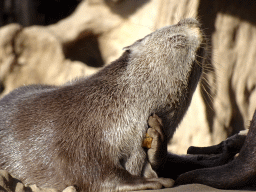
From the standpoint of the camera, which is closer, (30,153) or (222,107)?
(30,153)

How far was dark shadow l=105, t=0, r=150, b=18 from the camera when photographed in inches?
236

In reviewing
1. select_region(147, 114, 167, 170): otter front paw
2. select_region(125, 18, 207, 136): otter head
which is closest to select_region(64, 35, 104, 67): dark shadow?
select_region(125, 18, 207, 136): otter head

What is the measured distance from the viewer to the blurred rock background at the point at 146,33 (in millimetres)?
5363

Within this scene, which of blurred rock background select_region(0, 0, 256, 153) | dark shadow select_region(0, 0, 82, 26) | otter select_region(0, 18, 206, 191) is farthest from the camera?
dark shadow select_region(0, 0, 82, 26)

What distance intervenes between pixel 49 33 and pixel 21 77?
0.88 metres

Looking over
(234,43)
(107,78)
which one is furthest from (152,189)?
(234,43)

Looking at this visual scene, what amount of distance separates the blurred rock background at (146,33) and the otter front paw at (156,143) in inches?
96.0

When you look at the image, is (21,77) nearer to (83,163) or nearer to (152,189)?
(83,163)

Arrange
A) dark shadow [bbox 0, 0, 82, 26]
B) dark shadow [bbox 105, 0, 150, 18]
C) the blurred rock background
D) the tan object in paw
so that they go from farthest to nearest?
dark shadow [bbox 0, 0, 82, 26]
dark shadow [bbox 105, 0, 150, 18]
the blurred rock background
the tan object in paw

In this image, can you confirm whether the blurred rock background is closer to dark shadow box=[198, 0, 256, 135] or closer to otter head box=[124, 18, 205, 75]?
dark shadow box=[198, 0, 256, 135]

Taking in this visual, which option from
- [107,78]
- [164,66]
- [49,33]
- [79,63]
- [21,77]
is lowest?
[21,77]

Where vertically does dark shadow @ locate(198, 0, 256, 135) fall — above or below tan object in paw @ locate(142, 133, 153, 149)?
above

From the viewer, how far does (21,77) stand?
236 inches

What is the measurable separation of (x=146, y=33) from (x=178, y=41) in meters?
2.83
